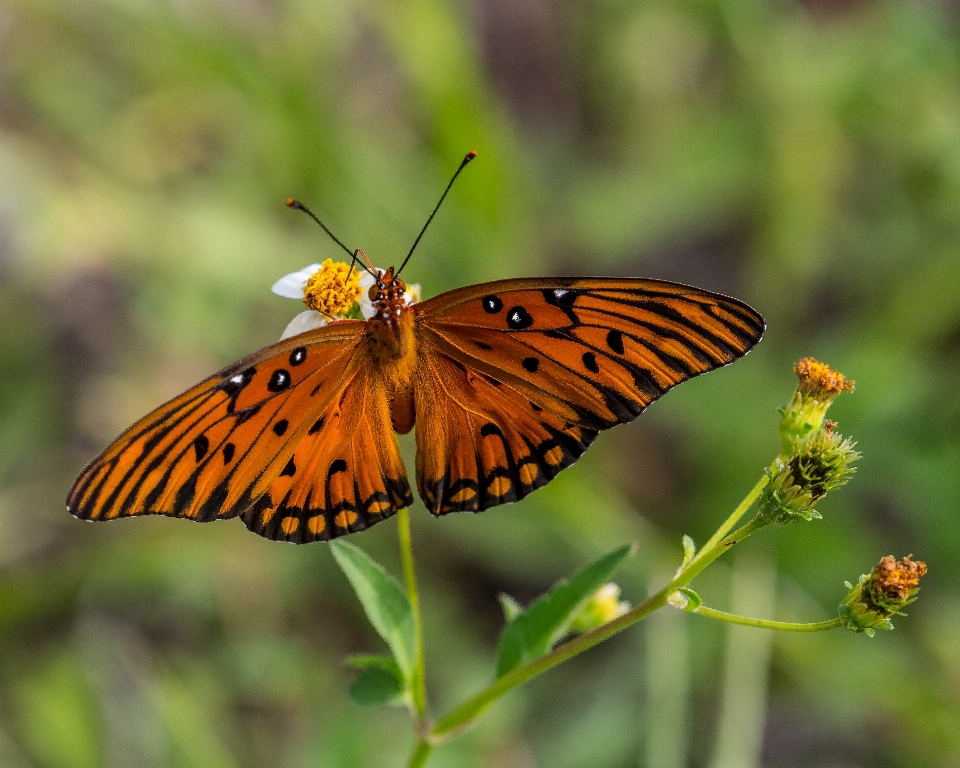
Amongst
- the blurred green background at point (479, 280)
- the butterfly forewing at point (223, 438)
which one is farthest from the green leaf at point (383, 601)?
the blurred green background at point (479, 280)

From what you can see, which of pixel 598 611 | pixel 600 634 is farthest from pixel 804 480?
pixel 598 611

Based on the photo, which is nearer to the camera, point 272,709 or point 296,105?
point 272,709

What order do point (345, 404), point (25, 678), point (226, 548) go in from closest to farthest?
1. point (345, 404)
2. point (25, 678)
3. point (226, 548)

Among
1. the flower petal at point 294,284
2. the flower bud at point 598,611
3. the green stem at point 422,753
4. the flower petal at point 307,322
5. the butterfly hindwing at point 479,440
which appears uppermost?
the flower petal at point 294,284

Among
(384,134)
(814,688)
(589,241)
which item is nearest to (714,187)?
(589,241)

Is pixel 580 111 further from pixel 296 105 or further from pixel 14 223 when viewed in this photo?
pixel 14 223

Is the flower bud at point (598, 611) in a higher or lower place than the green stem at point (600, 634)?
higher

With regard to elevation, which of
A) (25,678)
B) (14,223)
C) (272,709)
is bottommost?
(272,709)

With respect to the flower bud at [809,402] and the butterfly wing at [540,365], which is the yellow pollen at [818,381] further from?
the butterfly wing at [540,365]
